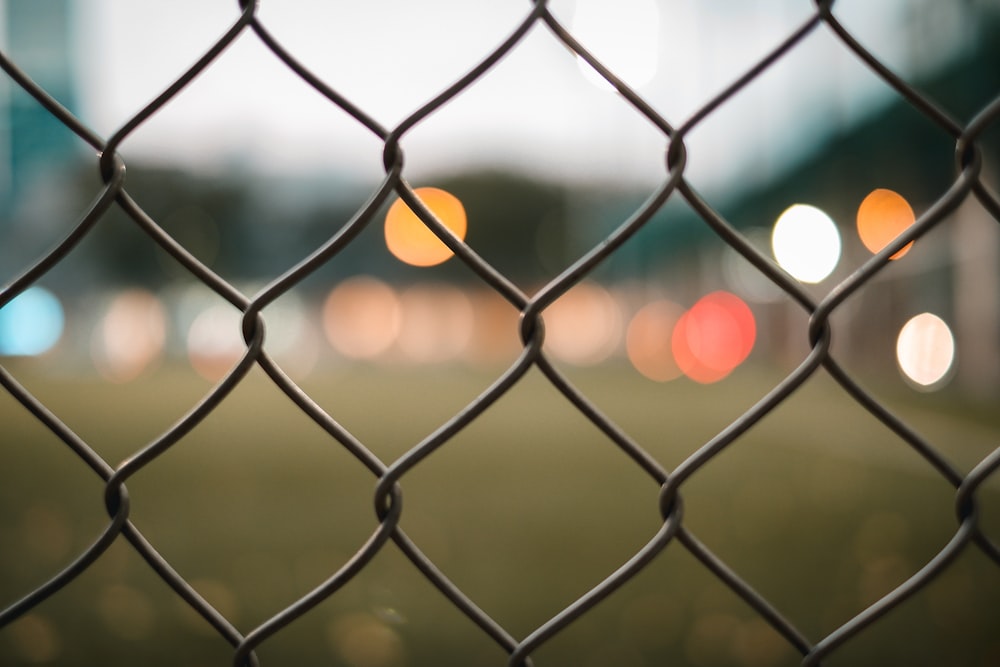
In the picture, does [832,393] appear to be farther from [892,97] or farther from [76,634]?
[76,634]

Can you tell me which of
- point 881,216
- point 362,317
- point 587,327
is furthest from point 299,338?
point 881,216

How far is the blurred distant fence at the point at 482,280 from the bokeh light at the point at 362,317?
42.5 metres

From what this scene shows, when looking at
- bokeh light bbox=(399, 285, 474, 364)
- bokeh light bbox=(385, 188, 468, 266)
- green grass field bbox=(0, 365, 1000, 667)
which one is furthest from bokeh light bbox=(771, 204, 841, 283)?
bokeh light bbox=(399, 285, 474, 364)

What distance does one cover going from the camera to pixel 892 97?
12.7 metres

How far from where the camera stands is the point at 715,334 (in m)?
35.7

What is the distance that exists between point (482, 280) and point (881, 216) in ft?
54.8

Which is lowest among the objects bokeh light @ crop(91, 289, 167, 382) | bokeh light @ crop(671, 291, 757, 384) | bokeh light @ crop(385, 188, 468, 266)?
bokeh light @ crop(671, 291, 757, 384)

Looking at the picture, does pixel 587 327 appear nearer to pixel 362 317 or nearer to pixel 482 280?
pixel 362 317

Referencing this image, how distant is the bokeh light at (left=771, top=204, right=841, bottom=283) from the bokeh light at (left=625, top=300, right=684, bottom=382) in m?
20.1

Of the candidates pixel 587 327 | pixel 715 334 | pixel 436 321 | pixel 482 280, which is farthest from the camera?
pixel 587 327

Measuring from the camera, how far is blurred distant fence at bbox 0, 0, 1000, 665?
2.47 feet

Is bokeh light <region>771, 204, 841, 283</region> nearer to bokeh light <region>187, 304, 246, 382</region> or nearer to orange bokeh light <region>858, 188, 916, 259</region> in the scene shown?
orange bokeh light <region>858, 188, 916, 259</region>

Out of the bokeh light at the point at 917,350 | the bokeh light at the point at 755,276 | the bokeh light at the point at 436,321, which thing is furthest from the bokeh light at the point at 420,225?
the bokeh light at the point at 436,321

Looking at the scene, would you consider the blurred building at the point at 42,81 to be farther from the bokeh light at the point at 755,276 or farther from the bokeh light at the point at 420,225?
the bokeh light at the point at 755,276
